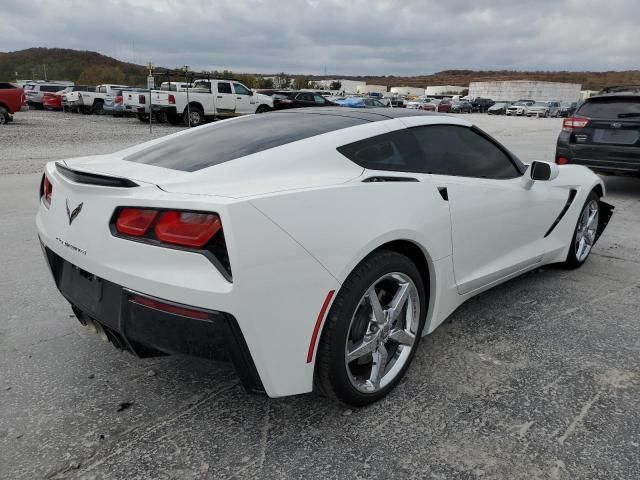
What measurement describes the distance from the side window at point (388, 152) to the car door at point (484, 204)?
0.32ft

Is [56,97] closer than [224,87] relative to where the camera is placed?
No

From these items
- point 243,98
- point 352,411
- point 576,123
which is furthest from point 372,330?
point 243,98

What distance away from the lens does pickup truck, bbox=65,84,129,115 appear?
91.6 feet

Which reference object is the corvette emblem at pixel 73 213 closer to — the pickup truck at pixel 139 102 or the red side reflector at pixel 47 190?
the red side reflector at pixel 47 190

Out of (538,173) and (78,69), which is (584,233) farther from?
(78,69)

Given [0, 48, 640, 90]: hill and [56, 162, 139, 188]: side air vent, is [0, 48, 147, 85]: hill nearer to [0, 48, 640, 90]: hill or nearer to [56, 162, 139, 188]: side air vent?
[0, 48, 640, 90]: hill

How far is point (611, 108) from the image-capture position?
7.73 m

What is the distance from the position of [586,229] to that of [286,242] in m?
3.55

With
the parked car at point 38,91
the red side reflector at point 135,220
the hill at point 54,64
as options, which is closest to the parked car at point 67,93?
the parked car at point 38,91

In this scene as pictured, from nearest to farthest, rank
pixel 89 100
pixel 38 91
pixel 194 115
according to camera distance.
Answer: pixel 194 115
pixel 89 100
pixel 38 91

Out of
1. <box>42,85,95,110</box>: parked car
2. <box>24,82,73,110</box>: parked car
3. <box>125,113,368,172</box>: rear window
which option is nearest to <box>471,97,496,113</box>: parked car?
<box>42,85,95,110</box>: parked car

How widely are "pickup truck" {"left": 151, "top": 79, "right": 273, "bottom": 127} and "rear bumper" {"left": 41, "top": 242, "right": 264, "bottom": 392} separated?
1874cm

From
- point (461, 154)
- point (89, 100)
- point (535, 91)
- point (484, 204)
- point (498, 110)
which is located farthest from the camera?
point (535, 91)

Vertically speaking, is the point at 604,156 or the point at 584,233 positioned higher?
the point at 604,156
